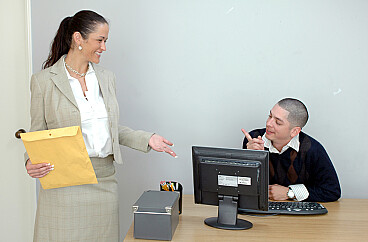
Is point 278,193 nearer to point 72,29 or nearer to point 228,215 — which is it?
point 228,215

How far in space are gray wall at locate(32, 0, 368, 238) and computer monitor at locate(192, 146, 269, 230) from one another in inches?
33.6

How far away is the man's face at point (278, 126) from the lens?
8.39 ft

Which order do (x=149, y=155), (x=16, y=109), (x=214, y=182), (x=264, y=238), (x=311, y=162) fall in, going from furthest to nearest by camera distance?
(x=149, y=155) → (x=16, y=109) → (x=311, y=162) → (x=214, y=182) → (x=264, y=238)

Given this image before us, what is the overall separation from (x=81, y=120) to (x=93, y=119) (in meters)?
0.06

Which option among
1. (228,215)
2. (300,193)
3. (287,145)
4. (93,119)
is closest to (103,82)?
(93,119)

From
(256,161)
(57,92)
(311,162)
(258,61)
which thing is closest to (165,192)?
(256,161)

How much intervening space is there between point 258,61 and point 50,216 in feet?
5.14

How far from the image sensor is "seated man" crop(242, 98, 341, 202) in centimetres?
256

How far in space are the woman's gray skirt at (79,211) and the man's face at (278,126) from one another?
929mm

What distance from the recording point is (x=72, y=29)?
2.25m

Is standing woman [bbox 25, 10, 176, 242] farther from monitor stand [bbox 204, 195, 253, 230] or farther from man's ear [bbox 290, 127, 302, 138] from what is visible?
man's ear [bbox 290, 127, 302, 138]

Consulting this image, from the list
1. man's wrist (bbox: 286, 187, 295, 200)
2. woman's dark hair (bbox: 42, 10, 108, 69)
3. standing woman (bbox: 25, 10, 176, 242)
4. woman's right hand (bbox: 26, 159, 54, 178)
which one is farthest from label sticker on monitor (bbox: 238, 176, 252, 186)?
woman's dark hair (bbox: 42, 10, 108, 69)

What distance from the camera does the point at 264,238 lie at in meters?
1.96

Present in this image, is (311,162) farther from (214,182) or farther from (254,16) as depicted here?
(254,16)
